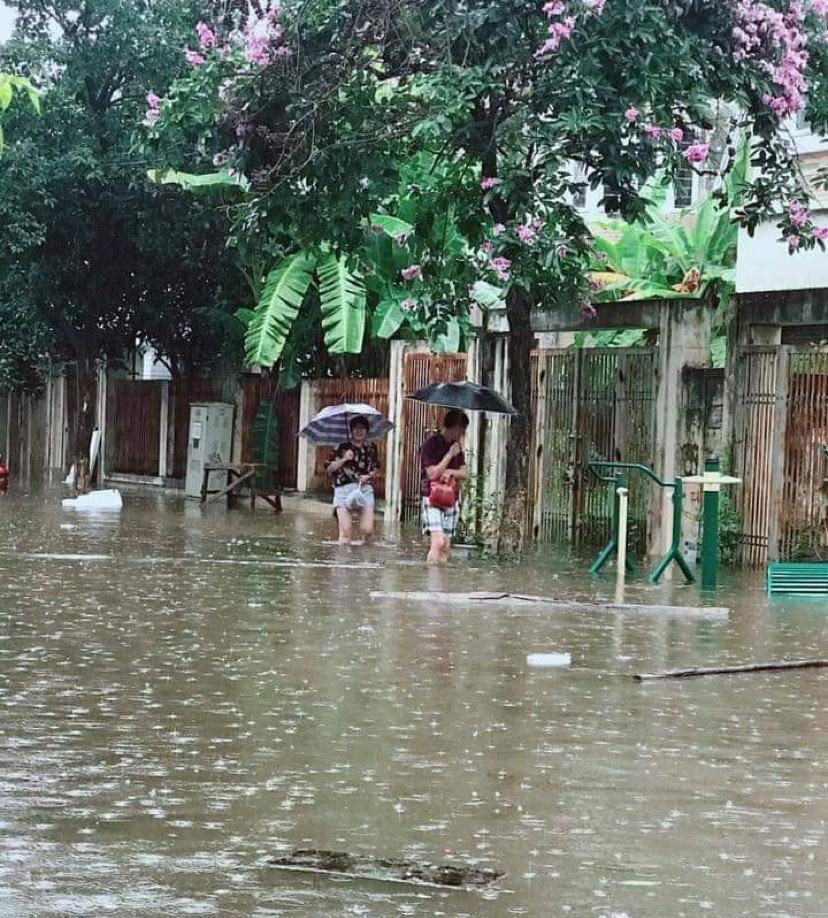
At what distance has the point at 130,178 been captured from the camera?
3719cm

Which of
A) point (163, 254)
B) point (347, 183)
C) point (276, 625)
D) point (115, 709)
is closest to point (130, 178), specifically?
point (163, 254)

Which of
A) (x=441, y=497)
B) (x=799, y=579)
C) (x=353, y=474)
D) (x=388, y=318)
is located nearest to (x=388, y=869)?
(x=799, y=579)

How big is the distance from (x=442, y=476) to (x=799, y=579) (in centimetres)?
431

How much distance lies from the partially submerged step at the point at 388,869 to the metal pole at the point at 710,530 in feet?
40.3

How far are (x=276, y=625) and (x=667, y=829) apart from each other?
268 inches

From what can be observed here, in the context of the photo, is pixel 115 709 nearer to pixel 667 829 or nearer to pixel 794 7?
pixel 667 829

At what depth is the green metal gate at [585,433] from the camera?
76.4 ft

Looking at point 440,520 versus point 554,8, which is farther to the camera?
point 440,520

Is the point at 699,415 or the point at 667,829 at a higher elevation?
the point at 699,415

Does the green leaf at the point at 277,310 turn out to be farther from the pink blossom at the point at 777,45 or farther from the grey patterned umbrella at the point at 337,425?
the pink blossom at the point at 777,45

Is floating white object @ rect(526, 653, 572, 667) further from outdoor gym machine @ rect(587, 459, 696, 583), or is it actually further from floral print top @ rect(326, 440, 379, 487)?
floral print top @ rect(326, 440, 379, 487)

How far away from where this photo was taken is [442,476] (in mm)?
20422

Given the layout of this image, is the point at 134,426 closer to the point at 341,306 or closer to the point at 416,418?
the point at 341,306

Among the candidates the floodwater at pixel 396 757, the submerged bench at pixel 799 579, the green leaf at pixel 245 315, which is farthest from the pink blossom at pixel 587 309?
the green leaf at pixel 245 315
